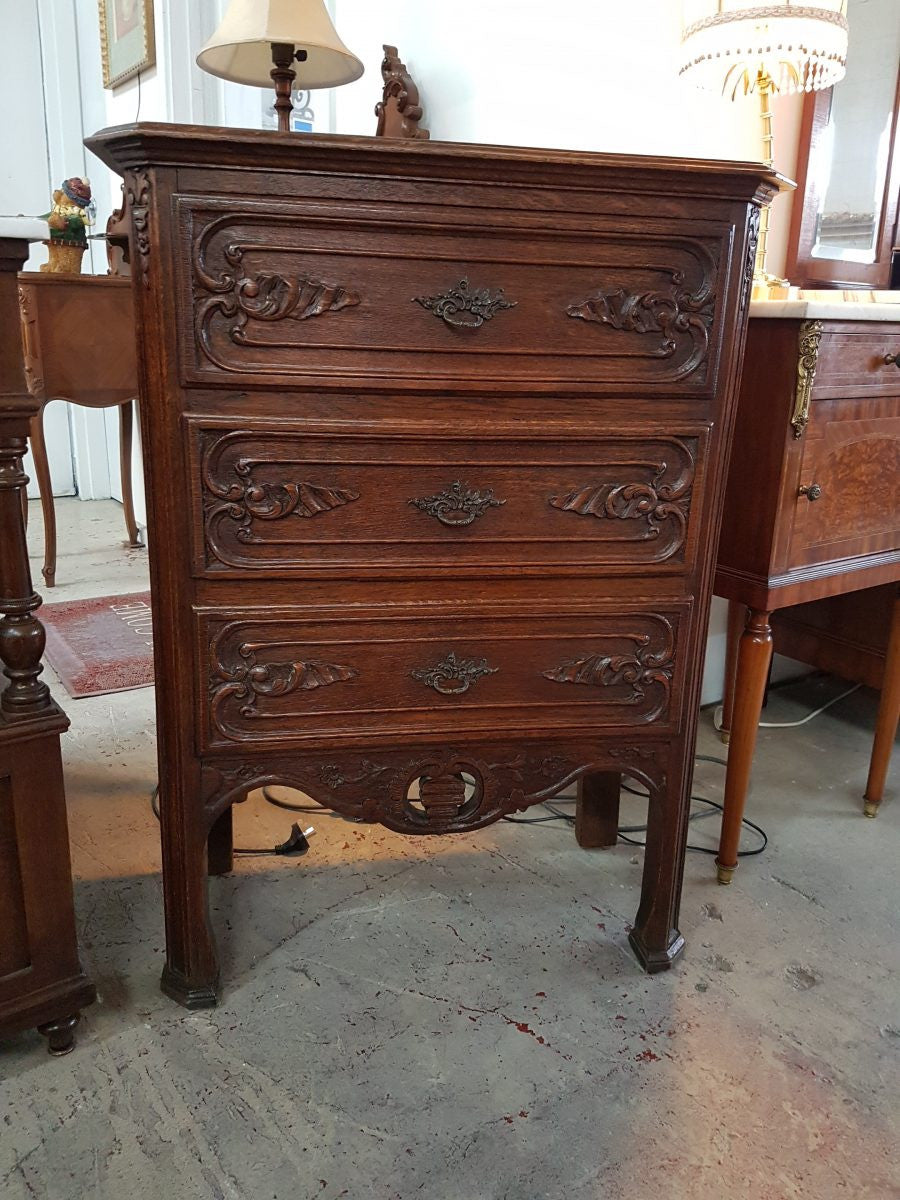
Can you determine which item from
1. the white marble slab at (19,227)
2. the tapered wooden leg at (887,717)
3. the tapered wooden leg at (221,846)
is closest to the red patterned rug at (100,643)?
the tapered wooden leg at (221,846)

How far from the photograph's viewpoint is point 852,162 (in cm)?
214

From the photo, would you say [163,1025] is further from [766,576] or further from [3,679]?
[766,576]

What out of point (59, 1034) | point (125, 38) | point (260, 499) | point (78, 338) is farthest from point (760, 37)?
point (125, 38)

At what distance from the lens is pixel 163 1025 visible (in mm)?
1253

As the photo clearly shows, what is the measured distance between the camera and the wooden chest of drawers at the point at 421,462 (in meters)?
1.04

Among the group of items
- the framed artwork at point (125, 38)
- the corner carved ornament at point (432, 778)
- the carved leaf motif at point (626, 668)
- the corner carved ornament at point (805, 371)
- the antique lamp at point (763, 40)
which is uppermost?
the framed artwork at point (125, 38)

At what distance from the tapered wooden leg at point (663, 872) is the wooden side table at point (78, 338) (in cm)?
220

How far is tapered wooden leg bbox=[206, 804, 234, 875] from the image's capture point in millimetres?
1583

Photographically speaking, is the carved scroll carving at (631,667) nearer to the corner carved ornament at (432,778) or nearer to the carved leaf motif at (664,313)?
the corner carved ornament at (432,778)

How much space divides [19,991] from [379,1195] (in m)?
0.50

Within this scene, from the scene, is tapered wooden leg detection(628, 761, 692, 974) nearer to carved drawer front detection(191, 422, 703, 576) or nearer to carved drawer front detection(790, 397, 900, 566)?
carved drawer front detection(191, 422, 703, 576)

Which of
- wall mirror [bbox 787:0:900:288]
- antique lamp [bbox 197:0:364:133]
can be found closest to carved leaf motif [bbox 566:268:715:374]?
antique lamp [bbox 197:0:364:133]

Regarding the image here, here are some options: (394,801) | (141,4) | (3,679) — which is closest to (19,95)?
(141,4)

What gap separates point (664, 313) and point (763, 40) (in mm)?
808
